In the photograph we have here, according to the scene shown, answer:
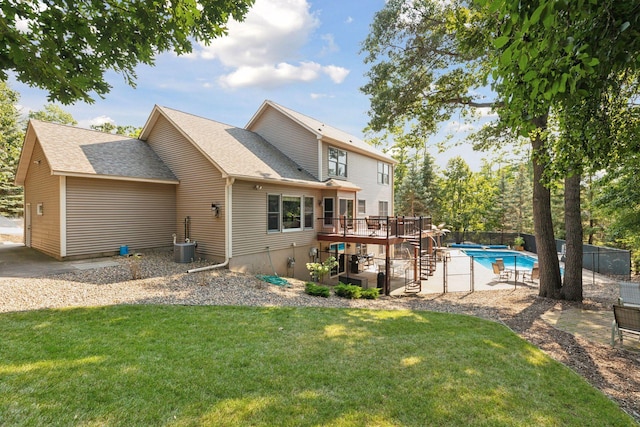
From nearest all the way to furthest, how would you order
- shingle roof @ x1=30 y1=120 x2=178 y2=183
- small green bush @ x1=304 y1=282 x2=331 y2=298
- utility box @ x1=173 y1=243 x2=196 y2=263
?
small green bush @ x1=304 y1=282 x2=331 y2=298, shingle roof @ x1=30 y1=120 x2=178 y2=183, utility box @ x1=173 y1=243 x2=196 y2=263

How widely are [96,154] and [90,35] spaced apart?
7352 millimetres

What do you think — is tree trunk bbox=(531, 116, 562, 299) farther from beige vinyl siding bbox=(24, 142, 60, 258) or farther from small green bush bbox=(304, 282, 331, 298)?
beige vinyl siding bbox=(24, 142, 60, 258)

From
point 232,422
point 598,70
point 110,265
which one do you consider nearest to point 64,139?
point 110,265

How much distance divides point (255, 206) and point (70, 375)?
8.85 meters

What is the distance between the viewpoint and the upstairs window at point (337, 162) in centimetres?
1644

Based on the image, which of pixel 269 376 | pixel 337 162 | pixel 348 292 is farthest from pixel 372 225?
pixel 269 376

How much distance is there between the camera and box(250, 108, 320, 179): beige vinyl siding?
15703 millimetres

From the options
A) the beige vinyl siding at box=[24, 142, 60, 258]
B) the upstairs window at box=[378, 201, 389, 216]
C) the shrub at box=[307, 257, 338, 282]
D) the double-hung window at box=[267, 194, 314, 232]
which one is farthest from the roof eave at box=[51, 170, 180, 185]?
the upstairs window at box=[378, 201, 389, 216]

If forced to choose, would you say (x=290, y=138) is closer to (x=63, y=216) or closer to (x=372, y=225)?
(x=372, y=225)

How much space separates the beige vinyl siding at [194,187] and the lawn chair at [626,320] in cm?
1067

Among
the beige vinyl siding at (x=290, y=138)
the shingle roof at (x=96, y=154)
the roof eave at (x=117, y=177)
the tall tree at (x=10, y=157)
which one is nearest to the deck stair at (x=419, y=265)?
the beige vinyl siding at (x=290, y=138)

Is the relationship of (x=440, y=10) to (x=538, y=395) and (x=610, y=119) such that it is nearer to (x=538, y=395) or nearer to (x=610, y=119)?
(x=610, y=119)

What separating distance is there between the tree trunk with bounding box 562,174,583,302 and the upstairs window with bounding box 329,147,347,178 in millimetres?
10237

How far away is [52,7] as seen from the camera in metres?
5.79
